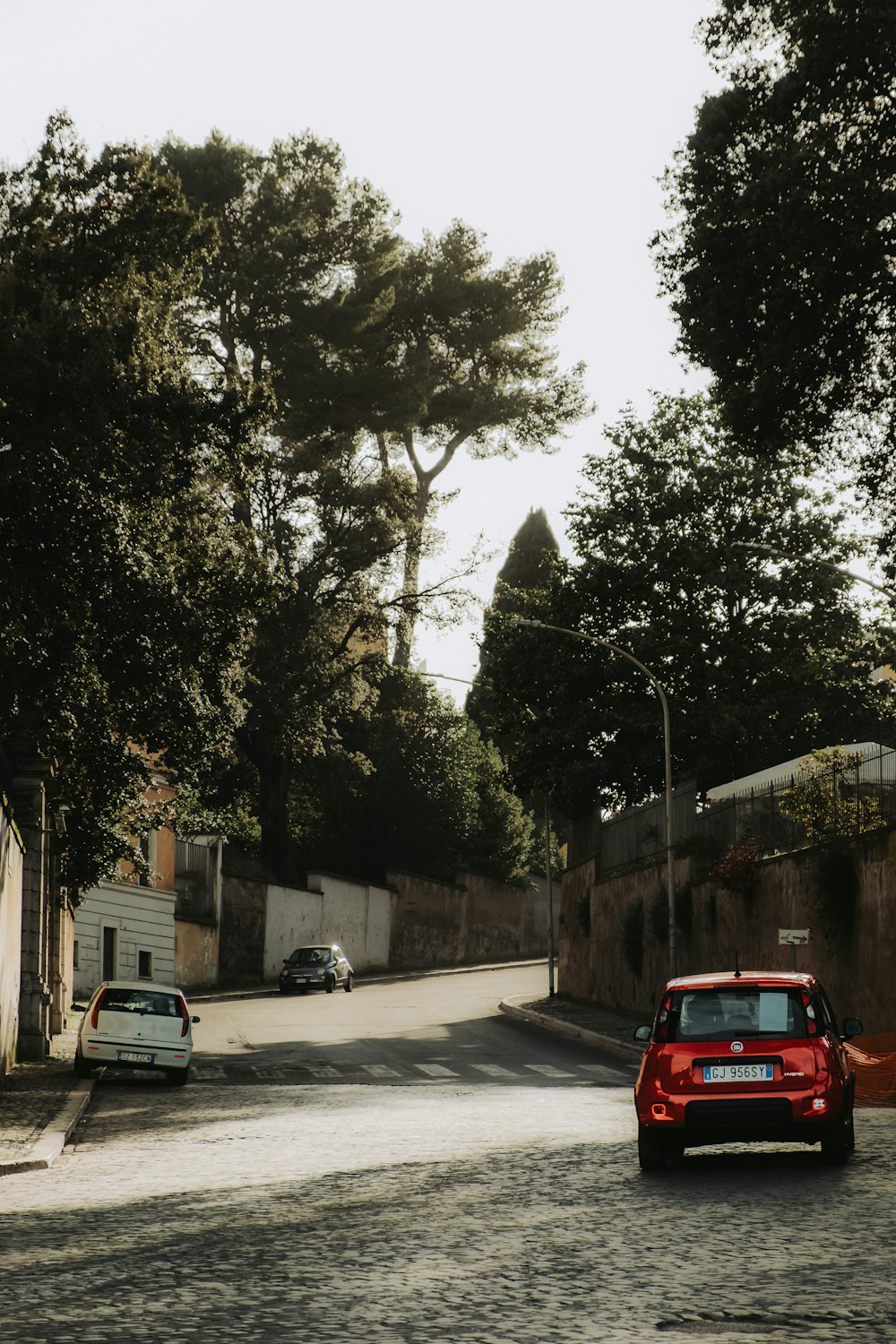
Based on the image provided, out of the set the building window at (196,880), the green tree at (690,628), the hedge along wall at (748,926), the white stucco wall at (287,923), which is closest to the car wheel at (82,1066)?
the hedge along wall at (748,926)

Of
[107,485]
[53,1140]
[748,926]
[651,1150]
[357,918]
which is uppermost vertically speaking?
[107,485]

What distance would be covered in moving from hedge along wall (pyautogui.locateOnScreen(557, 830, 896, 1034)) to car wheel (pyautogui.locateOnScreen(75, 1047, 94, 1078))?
39.2ft

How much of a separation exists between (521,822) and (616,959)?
37.1 meters

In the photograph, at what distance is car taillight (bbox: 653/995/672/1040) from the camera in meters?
13.2

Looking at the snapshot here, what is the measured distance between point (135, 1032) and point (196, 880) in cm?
3302

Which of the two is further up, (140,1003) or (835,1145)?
(140,1003)

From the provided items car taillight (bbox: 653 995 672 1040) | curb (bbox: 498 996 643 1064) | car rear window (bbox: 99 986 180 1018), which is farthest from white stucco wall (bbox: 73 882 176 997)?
car taillight (bbox: 653 995 672 1040)

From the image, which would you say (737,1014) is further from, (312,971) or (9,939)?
(312,971)

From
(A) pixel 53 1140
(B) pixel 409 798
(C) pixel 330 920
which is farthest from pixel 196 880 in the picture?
(A) pixel 53 1140

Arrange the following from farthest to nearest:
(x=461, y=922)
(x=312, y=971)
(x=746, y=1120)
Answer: (x=461, y=922) → (x=312, y=971) → (x=746, y=1120)

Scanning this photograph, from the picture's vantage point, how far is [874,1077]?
22.0 meters

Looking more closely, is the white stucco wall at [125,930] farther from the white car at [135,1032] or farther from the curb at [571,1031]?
the white car at [135,1032]

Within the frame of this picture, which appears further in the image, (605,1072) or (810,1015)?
(605,1072)

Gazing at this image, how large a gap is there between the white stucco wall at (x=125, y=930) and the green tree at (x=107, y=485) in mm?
23202
